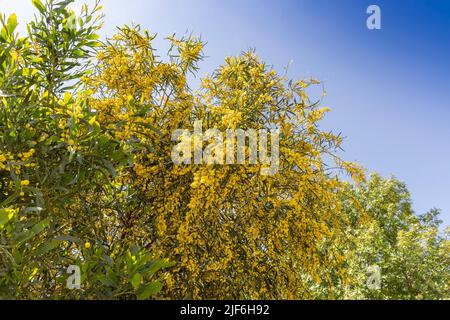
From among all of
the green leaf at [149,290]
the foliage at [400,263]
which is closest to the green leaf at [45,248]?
the green leaf at [149,290]

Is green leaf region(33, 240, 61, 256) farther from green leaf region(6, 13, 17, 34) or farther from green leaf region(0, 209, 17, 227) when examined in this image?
green leaf region(6, 13, 17, 34)

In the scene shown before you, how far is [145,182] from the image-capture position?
6211mm

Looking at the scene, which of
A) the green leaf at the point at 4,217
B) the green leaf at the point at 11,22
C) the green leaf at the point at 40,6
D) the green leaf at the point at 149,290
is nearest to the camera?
the green leaf at the point at 4,217

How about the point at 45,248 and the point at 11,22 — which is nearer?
the point at 45,248

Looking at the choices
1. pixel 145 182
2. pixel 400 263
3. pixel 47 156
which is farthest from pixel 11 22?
pixel 400 263

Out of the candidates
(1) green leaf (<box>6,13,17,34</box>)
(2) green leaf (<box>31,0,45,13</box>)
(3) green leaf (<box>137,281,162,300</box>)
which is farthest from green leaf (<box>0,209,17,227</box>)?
(2) green leaf (<box>31,0,45,13</box>)

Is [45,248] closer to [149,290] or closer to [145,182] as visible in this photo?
[149,290]

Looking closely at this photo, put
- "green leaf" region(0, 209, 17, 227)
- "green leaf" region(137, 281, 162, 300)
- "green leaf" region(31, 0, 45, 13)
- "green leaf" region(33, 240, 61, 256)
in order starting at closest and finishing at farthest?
"green leaf" region(0, 209, 17, 227)
"green leaf" region(33, 240, 61, 256)
"green leaf" region(137, 281, 162, 300)
"green leaf" region(31, 0, 45, 13)

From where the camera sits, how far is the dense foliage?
15.6 feet

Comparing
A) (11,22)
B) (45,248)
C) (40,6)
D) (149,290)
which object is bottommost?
(149,290)

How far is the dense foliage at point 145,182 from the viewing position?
188 inches

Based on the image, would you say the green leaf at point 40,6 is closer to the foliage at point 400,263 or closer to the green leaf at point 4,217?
the green leaf at point 4,217

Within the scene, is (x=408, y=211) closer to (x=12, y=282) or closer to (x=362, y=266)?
(x=362, y=266)

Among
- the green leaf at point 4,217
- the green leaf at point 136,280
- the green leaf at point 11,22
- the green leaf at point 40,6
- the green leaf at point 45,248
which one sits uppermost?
the green leaf at point 40,6
